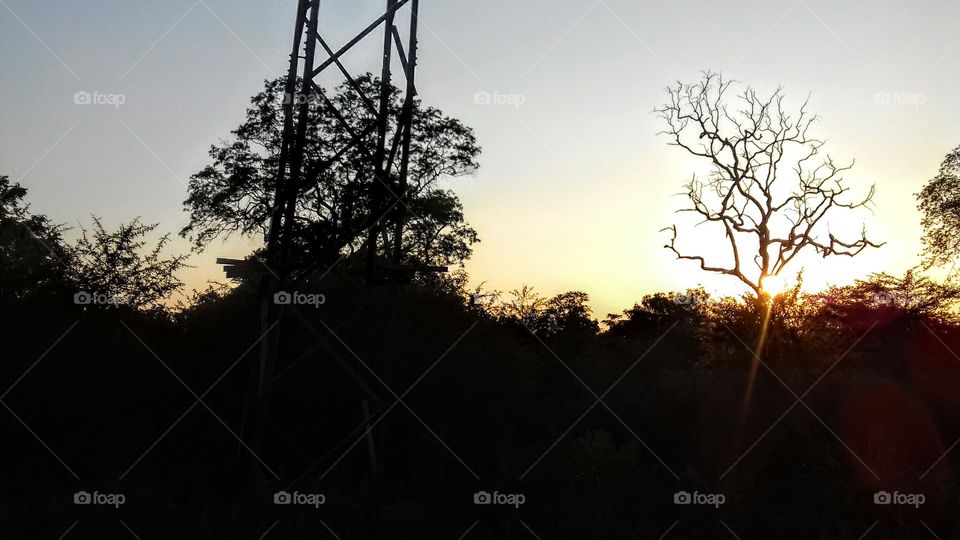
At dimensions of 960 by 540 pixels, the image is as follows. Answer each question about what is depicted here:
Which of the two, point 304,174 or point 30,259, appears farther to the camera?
point 30,259

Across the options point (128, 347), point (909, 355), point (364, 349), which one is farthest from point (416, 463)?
point (909, 355)

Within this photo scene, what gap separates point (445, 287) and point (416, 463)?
1717 cm

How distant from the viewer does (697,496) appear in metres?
16.0

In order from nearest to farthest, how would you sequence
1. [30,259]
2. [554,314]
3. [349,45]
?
1. [349,45]
2. [30,259]
3. [554,314]

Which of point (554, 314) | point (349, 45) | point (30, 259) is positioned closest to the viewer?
point (349, 45)

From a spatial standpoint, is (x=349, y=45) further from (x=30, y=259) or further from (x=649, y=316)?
(x=649, y=316)

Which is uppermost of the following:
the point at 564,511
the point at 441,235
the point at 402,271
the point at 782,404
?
the point at 441,235

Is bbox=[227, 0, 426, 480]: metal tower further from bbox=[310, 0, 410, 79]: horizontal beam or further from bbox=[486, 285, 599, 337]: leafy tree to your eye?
bbox=[486, 285, 599, 337]: leafy tree

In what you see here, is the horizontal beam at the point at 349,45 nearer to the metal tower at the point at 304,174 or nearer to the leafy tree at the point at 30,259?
the metal tower at the point at 304,174

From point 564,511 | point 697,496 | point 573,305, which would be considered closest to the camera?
point 564,511

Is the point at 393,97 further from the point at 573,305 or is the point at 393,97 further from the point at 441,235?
the point at 573,305

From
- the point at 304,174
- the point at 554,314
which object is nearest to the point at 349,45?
the point at 304,174

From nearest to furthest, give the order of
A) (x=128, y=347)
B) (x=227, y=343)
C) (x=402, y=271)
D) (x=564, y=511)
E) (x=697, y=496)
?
(x=564, y=511) → (x=697, y=496) → (x=402, y=271) → (x=128, y=347) → (x=227, y=343)

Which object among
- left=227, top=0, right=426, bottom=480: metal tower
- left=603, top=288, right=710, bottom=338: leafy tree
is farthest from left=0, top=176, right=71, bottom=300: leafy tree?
left=603, top=288, right=710, bottom=338: leafy tree
